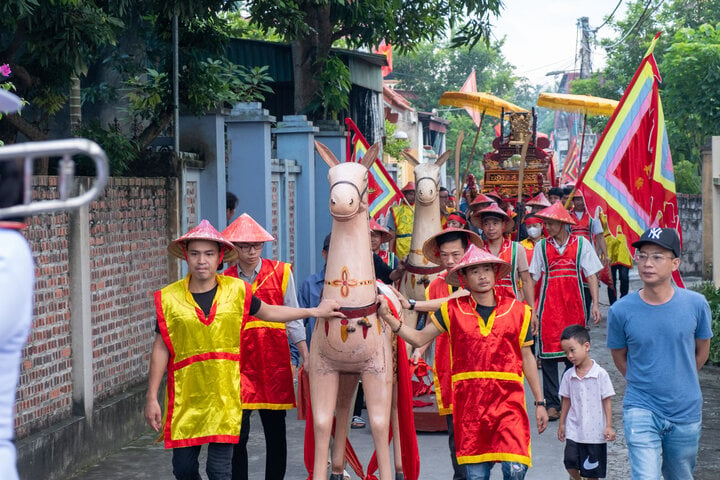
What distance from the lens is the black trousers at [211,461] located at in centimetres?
629

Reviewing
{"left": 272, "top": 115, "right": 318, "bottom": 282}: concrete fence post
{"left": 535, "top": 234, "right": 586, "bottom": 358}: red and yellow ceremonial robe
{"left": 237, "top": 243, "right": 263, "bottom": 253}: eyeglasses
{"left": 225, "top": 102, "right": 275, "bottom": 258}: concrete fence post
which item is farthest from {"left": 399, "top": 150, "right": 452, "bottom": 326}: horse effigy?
{"left": 272, "top": 115, "right": 318, "bottom": 282}: concrete fence post

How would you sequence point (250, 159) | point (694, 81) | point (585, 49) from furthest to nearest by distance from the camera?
1. point (585, 49)
2. point (694, 81)
3. point (250, 159)

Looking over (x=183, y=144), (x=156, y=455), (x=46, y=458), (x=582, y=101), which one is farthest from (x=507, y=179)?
(x=46, y=458)

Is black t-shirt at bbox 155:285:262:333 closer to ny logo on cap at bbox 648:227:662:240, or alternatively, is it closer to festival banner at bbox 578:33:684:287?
ny logo on cap at bbox 648:227:662:240

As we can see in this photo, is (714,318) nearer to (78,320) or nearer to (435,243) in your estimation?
(435,243)

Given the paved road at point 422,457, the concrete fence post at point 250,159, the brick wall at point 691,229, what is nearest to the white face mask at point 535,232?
the paved road at point 422,457

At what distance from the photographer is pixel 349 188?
6.64m

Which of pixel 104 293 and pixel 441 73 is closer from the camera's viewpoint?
pixel 104 293

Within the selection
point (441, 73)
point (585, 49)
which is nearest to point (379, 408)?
point (585, 49)

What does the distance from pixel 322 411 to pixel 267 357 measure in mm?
619

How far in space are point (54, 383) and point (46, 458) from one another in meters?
0.65

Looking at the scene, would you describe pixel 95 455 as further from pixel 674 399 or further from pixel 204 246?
pixel 674 399

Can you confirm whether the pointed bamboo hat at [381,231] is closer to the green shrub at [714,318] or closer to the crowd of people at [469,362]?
the crowd of people at [469,362]

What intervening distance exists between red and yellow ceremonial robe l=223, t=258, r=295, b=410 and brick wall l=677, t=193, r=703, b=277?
2032 centimetres
